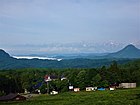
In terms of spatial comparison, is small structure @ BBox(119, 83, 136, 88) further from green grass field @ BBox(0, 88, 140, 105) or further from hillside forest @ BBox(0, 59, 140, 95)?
green grass field @ BBox(0, 88, 140, 105)

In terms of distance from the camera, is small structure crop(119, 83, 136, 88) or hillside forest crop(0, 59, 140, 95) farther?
hillside forest crop(0, 59, 140, 95)

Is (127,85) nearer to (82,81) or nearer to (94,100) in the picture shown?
(82,81)

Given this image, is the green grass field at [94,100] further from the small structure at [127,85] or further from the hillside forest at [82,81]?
the hillside forest at [82,81]

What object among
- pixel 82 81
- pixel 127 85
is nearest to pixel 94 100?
pixel 82 81

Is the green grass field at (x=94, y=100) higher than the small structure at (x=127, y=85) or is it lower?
higher

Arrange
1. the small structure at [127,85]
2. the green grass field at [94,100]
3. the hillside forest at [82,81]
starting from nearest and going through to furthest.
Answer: the green grass field at [94,100] → the small structure at [127,85] → the hillside forest at [82,81]

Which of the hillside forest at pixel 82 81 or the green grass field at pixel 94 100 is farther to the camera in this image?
the hillside forest at pixel 82 81

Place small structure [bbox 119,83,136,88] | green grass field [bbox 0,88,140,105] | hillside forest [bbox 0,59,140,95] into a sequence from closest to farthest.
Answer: green grass field [bbox 0,88,140,105] → small structure [bbox 119,83,136,88] → hillside forest [bbox 0,59,140,95]

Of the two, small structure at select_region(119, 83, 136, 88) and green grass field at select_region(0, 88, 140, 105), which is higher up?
green grass field at select_region(0, 88, 140, 105)

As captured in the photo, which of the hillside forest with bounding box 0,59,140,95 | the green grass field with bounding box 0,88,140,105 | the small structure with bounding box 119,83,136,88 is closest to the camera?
the green grass field with bounding box 0,88,140,105

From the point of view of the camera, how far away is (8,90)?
62750 mm

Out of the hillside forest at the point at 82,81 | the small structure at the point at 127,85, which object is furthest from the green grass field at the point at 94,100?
the hillside forest at the point at 82,81

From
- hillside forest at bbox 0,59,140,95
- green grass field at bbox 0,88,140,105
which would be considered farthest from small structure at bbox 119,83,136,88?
green grass field at bbox 0,88,140,105

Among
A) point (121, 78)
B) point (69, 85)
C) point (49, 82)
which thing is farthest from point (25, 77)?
point (121, 78)
